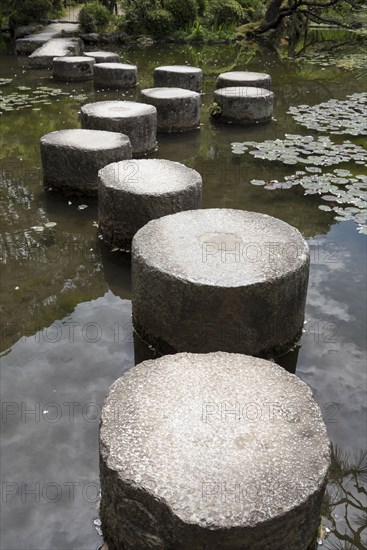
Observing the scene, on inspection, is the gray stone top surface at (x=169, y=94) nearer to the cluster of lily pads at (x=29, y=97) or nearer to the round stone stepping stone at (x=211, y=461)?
the cluster of lily pads at (x=29, y=97)

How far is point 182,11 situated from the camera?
19797 mm

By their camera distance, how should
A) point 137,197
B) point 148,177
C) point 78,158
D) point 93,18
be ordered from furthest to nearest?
point 93,18 → point 78,158 → point 148,177 → point 137,197

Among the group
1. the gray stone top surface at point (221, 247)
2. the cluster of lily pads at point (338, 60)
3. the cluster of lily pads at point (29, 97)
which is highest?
the gray stone top surface at point (221, 247)

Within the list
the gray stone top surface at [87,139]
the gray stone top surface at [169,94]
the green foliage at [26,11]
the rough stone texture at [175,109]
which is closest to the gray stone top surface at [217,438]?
the gray stone top surface at [87,139]

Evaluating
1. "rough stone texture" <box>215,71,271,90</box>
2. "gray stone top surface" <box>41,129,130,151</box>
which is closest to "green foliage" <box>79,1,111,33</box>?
"rough stone texture" <box>215,71,271,90</box>

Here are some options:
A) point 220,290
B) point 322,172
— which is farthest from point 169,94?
point 220,290

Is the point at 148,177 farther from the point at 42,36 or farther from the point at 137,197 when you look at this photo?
the point at 42,36

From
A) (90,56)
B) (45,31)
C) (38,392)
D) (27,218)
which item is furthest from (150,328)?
(45,31)

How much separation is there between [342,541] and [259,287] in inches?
53.3

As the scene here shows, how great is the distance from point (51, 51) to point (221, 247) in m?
12.1

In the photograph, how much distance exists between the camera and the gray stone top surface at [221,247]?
3373 millimetres

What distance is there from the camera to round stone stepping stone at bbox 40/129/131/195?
19.0 feet

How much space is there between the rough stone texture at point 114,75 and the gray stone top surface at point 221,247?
7.88 meters

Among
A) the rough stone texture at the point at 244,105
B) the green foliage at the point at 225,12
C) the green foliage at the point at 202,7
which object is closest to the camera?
the rough stone texture at the point at 244,105
